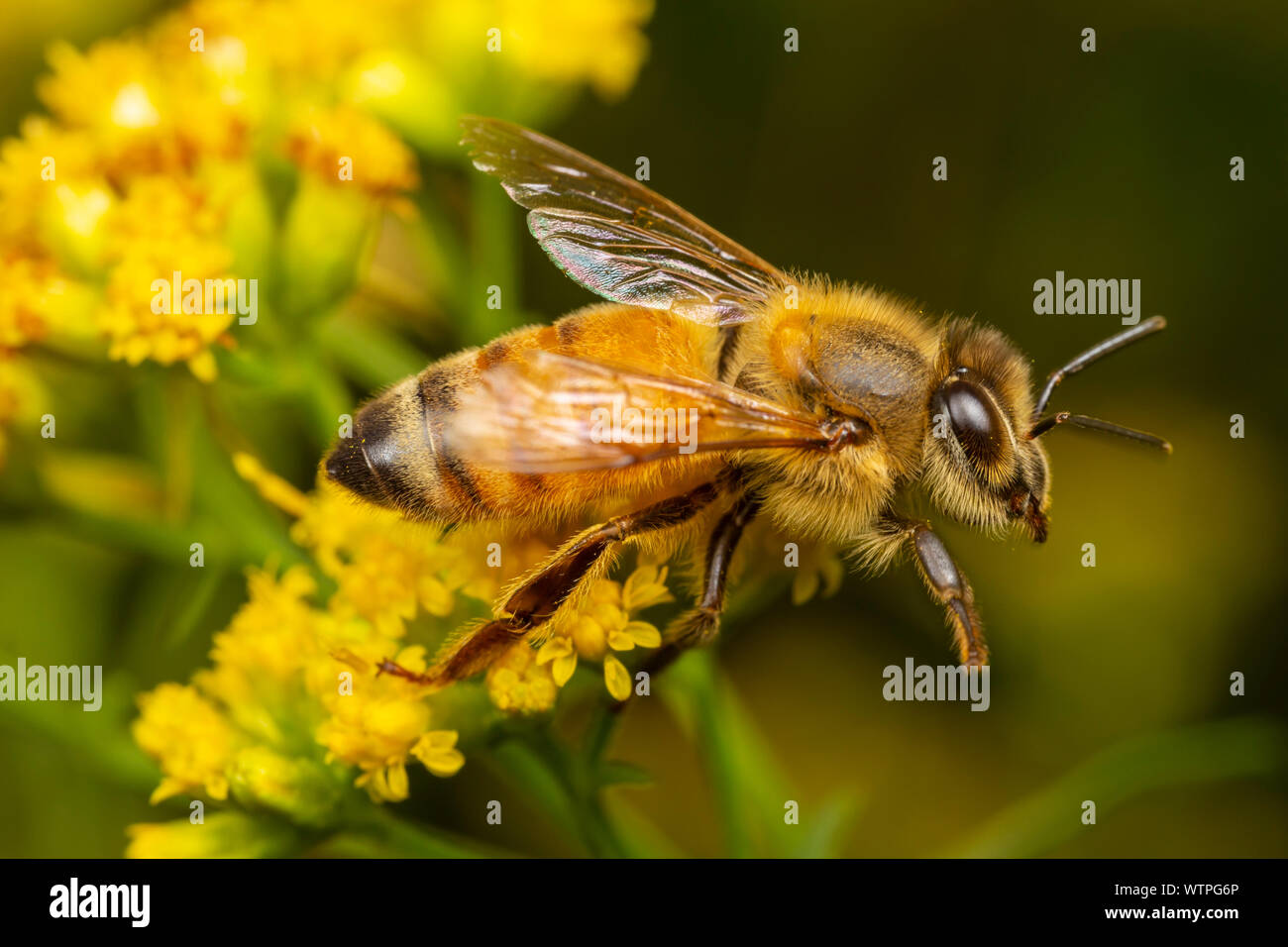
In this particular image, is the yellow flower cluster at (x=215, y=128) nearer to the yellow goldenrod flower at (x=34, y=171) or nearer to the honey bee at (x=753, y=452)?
the yellow goldenrod flower at (x=34, y=171)

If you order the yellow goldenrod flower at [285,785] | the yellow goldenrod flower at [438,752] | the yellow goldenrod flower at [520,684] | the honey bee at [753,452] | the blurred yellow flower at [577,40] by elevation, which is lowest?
the yellow goldenrod flower at [285,785]

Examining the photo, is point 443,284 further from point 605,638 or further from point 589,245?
point 605,638

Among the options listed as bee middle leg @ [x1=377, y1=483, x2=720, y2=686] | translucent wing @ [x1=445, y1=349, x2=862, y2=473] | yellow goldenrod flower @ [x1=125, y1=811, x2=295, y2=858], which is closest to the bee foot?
bee middle leg @ [x1=377, y1=483, x2=720, y2=686]

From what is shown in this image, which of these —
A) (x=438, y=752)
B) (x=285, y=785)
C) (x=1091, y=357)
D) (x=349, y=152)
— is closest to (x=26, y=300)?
(x=349, y=152)

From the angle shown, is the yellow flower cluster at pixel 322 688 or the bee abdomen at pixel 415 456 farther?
the yellow flower cluster at pixel 322 688

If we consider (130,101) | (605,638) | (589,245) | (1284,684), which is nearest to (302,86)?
(130,101)

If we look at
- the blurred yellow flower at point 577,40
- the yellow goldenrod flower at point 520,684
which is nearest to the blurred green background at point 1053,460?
the blurred yellow flower at point 577,40

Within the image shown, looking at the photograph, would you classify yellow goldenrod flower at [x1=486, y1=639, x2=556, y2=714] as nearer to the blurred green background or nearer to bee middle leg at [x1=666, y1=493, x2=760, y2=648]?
bee middle leg at [x1=666, y1=493, x2=760, y2=648]
